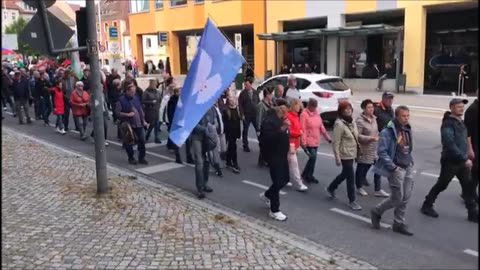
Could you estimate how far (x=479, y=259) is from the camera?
1616 millimetres

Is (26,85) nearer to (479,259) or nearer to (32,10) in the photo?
(32,10)

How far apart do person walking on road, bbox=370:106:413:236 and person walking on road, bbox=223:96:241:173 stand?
4.11 meters

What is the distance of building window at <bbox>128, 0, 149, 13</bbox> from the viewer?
44.0 meters

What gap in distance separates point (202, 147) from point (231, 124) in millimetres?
2103

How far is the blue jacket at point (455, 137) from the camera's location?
6219 mm

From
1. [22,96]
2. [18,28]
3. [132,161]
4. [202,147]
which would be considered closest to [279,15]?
[22,96]

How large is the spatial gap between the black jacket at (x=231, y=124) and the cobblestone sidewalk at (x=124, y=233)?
84.5 inches

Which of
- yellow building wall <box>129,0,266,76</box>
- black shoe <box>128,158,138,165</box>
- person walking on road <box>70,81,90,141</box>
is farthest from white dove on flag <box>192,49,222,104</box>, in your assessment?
yellow building wall <box>129,0,266,76</box>

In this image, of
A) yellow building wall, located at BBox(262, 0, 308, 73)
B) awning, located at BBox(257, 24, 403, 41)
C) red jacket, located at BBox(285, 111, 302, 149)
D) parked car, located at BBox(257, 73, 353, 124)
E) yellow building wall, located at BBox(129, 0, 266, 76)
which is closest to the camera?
red jacket, located at BBox(285, 111, 302, 149)

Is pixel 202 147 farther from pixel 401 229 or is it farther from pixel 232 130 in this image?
pixel 401 229

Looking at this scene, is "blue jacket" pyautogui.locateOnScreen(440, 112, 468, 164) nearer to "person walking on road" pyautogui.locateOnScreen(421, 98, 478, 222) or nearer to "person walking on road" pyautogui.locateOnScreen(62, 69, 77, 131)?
"person walking on road" pyautogui.locateOnScreen(421, 98, 478, 222)

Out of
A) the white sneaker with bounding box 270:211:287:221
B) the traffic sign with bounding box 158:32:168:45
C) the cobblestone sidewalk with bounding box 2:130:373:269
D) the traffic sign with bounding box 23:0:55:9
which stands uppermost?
the traffic sign with bounding box 158:32:168:45

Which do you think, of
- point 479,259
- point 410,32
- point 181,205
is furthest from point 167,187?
point 410,32

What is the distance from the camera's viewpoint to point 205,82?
6.65 metres
